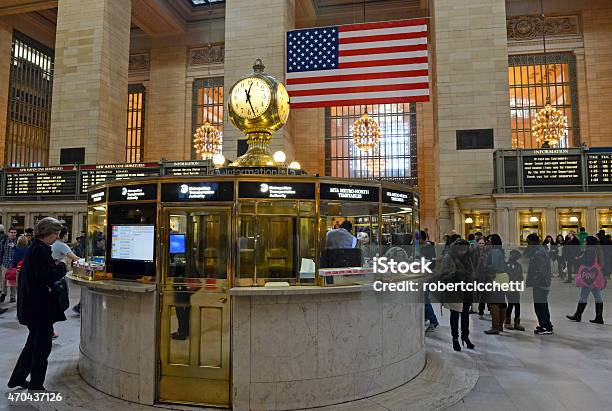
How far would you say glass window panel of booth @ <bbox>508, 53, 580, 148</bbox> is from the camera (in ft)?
72.5

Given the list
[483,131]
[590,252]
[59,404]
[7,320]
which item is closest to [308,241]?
[59,404]

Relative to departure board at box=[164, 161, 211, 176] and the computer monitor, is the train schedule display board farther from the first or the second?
the computer monitor

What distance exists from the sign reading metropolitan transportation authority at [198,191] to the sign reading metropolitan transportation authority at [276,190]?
126 mm

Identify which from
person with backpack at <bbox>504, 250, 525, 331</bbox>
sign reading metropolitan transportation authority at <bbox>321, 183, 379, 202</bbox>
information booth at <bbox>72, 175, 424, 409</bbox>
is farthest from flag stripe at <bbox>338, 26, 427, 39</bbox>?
information booth at <bbox>72, 175, 424, 409</bbox>

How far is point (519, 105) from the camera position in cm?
2402

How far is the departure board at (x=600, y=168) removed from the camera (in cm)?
1316

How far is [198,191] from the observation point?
160 inches

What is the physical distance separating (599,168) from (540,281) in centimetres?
797

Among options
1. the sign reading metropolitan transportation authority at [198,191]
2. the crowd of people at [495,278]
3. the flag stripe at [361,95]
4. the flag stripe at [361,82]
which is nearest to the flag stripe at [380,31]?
the flag stripe at [361,82]

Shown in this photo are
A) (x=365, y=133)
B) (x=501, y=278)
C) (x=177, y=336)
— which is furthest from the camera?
(x=365, y=133)

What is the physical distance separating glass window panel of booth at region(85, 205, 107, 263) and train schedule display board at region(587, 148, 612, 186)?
13809mm

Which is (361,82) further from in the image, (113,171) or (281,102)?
(113,171)

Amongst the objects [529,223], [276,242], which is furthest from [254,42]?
[276,242]

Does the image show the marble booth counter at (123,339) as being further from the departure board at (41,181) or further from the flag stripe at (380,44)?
the departure board at (41,181)
